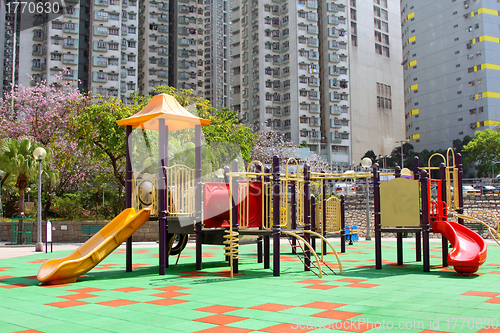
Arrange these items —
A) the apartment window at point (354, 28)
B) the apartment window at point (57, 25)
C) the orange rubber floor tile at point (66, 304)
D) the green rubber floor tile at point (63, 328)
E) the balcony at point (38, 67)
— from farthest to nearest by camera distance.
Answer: the apartment window at point (354, 28)
the apartment window at point (57, 25)
the balcony at point (38, 67)
the orange rubber floor tile at point (66, 304)
the green rubber floor tile at point (63, 328)

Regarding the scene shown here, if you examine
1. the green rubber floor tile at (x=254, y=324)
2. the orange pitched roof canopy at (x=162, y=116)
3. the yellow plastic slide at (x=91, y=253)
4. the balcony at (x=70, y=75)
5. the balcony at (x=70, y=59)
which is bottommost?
the green rubber floor tile at (x=254, y=324)

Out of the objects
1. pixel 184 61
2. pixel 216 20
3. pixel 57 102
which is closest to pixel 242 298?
pixel 57 102

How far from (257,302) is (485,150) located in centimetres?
7375

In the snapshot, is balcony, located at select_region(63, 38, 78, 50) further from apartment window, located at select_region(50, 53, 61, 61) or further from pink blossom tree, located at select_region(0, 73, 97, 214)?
pink blossom tree, located at select_region(0, 73, 97, 214)

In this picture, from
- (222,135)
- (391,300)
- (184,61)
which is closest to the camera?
(391,300)

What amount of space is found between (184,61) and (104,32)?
20.6m

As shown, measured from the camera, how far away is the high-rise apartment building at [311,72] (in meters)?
79.7

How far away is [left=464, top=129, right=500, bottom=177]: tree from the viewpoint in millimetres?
69125

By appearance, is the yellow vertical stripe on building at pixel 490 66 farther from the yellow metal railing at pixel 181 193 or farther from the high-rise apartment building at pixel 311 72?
the yellow metal railing at pixel 181 193

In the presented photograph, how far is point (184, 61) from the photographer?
9669 centimetres

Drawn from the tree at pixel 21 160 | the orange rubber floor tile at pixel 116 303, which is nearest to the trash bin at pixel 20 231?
the tree at pixel 21 160

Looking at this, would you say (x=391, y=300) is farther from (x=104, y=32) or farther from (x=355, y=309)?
(x=104, y=32)

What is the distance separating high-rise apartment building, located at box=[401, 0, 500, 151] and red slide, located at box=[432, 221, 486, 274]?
8673cm

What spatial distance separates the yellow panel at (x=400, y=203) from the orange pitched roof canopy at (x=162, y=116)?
515 cm
